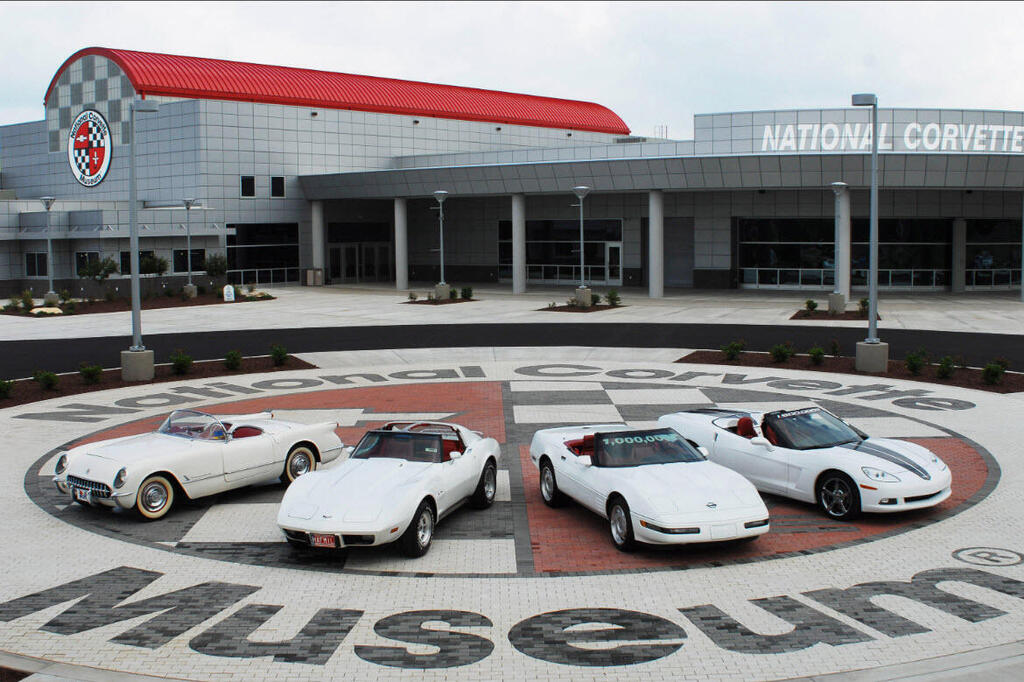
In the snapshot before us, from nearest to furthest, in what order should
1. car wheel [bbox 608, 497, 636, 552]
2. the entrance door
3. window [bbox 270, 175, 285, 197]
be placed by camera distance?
car wheel [bbox 608, 497, 636, 552] < the entrance door < window [bbox 270, 175, 285, 197]

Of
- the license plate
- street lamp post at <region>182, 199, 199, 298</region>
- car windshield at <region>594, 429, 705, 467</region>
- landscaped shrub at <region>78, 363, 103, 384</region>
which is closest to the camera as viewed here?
the license plate

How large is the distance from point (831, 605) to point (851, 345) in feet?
69.7

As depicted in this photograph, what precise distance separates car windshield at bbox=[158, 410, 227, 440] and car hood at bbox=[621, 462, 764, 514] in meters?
5.74

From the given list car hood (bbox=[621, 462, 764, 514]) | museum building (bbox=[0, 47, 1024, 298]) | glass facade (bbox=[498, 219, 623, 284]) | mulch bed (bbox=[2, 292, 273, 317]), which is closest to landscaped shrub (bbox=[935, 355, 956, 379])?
car hood (bbox=[621, 462, 764, 514])

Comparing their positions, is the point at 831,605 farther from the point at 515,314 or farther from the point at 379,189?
the point at 379,189

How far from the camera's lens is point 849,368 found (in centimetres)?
2594

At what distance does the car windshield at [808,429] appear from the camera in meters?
13.9

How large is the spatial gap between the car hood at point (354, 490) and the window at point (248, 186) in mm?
47332

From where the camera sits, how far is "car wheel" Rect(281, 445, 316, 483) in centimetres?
1490

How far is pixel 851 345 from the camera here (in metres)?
30.2

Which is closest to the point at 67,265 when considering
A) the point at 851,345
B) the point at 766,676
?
the point at 851,345

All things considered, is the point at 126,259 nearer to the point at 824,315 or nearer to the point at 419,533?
the point at 824,315

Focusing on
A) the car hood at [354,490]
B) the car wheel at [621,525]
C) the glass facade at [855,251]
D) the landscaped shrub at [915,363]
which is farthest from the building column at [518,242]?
the car wheel at [621,525]

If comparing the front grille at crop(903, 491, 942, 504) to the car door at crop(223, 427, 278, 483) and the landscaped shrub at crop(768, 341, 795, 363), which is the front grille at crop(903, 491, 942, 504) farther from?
the landscaped shrub at crop(768, 341, 795, 363)
